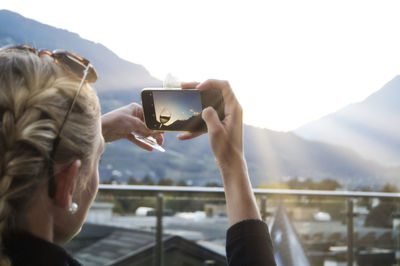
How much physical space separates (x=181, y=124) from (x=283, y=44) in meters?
20.2

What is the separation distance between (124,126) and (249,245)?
55 cm

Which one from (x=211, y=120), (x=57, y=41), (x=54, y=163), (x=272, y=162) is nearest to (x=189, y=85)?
(x=211, y=120)

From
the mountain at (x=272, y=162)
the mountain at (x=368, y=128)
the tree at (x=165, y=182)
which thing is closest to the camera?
the tree at (x=165, y=182)

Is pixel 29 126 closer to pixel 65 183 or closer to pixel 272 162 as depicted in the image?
pixel 65 183

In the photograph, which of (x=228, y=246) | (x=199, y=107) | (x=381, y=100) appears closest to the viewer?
(x=228, y=246)

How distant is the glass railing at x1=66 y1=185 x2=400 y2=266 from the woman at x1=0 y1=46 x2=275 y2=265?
2627 mm

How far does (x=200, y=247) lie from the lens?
3385 mm

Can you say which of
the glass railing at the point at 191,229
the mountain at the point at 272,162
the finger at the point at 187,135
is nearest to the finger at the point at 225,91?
the finger at the point at 187,135

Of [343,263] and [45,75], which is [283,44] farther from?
[45,75]

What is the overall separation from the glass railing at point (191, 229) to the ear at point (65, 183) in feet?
9.09

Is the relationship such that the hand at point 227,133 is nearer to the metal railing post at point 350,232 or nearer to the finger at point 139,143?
the finger at point 139,143

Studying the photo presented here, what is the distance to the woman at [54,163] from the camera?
0.57 metres

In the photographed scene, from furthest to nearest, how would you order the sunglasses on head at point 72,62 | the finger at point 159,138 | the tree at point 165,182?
1. the tree at point 165,182
2. the finger at point 159,138
3. the sunglasses on head at point 72,62

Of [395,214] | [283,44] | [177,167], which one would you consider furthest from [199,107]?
[177,167]
